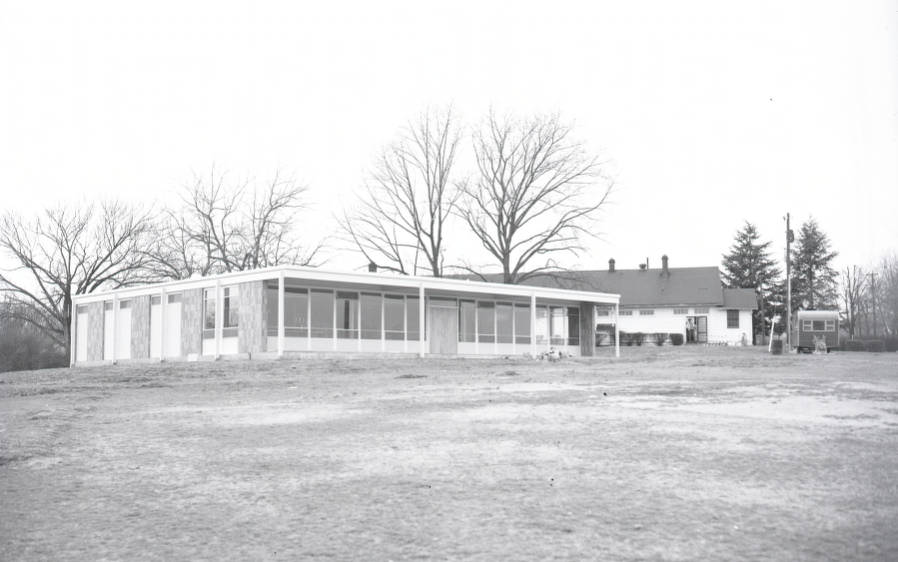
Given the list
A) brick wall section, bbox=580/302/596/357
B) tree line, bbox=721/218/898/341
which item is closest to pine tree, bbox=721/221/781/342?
tree line, bbox=721/218/898/341

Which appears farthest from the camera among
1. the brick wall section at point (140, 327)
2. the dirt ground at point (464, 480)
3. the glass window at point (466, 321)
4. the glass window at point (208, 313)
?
the glass window at point (466, 321)

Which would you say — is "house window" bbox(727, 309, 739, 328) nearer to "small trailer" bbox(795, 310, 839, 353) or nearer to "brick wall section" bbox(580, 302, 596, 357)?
"small trailer" bbox(795, 310, 839, 353)

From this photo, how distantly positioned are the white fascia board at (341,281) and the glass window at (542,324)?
123 centimetres

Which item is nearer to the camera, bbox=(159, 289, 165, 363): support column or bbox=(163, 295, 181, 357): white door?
bbox=(163, 295, 181, 357): white door

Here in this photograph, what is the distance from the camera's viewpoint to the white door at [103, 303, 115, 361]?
122ft

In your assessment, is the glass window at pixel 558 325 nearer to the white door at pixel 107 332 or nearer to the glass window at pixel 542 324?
the glass window at pixel 542 324

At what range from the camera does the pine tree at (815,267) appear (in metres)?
79.8

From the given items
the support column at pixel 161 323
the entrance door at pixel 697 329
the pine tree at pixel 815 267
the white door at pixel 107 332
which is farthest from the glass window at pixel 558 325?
the pine tree at pixel 815 267

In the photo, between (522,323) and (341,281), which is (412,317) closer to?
(341,281)

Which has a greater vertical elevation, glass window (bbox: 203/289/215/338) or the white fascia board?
the white fascia board

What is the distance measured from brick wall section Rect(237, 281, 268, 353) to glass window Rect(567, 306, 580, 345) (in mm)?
17989

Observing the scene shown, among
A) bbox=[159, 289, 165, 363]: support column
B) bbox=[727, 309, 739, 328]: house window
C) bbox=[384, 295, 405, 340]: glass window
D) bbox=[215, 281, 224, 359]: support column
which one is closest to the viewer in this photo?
bbox=[215, 281, 224, 359]: support column

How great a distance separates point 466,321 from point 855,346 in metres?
30.4

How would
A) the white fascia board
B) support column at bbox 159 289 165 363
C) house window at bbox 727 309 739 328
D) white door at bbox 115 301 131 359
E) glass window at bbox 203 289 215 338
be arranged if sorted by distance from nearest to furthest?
the white fascia board < glass window at bbox 203 289 215 338 < support column at bbox 159 289 165 363 < white door at bbox 115 301 131 359 < house window at bbox 727 309 739 328
